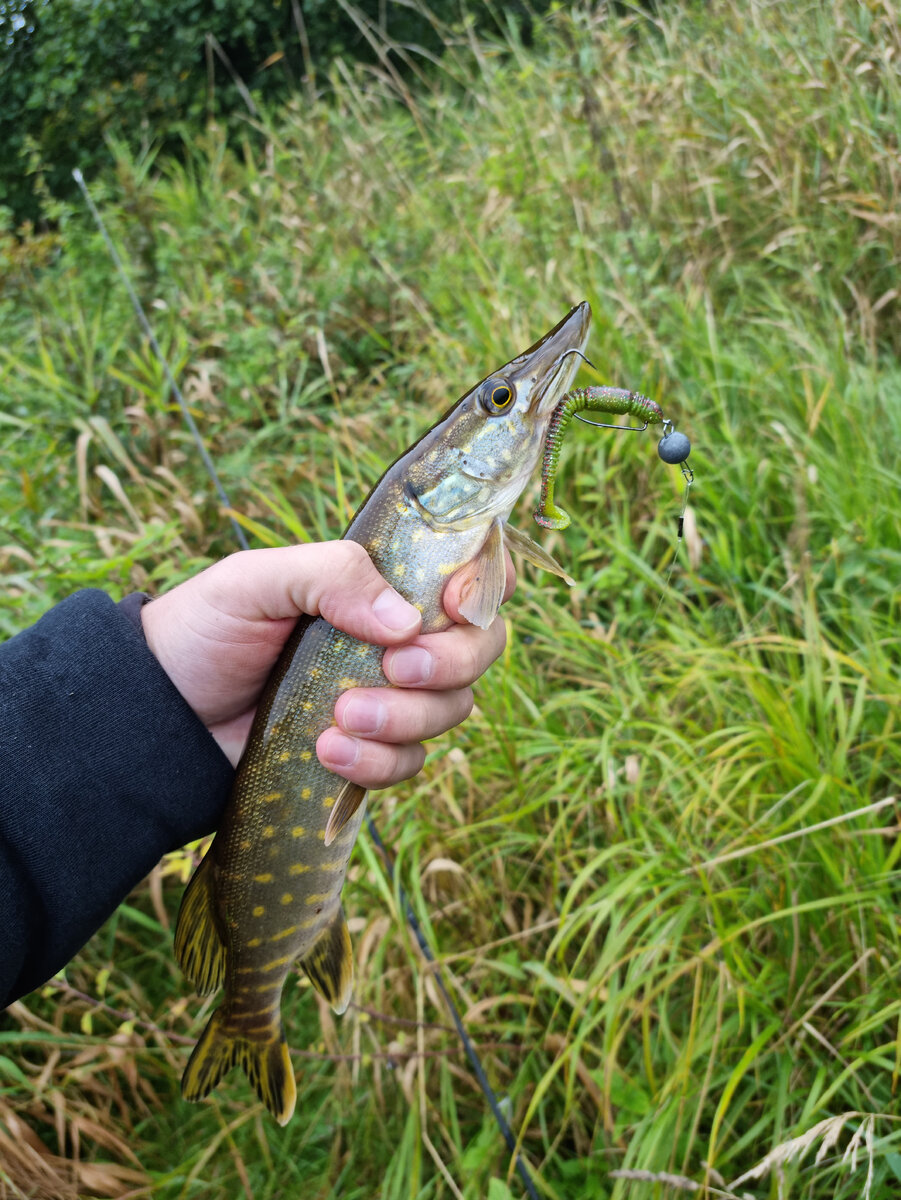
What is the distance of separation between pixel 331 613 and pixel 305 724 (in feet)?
0.60

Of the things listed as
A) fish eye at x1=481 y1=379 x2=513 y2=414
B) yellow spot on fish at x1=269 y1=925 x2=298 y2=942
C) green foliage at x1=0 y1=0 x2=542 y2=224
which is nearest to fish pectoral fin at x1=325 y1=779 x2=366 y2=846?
yellow spot on fish at x1=269 y1=925 x2=298 y2=942

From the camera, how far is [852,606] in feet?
7.87

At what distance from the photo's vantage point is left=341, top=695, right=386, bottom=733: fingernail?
1392 mm

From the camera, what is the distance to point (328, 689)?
1383 millimetres

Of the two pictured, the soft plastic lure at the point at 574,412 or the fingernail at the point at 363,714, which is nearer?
the soft plastic lure at the point at 574,412

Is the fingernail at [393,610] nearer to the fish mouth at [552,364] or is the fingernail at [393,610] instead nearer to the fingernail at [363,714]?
the fingernail at [363,714]

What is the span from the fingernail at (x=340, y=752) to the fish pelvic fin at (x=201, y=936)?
0.90 ft

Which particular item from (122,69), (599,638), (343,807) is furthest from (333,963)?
(122,69)

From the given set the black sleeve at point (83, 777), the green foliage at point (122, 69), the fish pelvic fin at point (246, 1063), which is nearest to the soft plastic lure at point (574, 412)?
the black sleeve at point (83, 777)

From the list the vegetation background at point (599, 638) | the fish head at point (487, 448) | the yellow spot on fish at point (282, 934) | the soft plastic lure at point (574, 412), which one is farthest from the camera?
the vegetation background at point (599, 638)

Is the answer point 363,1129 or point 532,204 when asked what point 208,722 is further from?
point 532,204

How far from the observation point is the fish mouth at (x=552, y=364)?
1287 mm

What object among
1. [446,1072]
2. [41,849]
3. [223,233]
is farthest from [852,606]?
[223,233]

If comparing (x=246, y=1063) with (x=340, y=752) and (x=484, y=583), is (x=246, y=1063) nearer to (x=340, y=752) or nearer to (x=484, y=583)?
(x=340, y=752)
